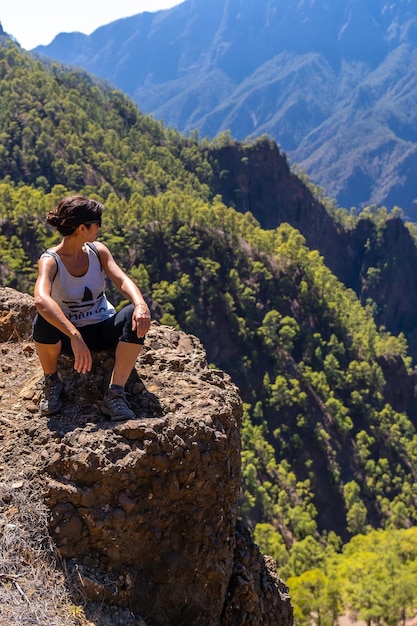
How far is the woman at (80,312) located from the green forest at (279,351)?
25.5m

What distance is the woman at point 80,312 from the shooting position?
5.58m

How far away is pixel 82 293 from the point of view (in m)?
6.03

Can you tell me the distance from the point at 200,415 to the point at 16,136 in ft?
253

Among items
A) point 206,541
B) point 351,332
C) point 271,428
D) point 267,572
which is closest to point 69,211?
point 206,541

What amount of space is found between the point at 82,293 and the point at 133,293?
56 cm

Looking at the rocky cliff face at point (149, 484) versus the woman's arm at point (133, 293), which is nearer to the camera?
the rocky cliff face at point (149, 484)

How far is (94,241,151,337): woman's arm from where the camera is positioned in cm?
567

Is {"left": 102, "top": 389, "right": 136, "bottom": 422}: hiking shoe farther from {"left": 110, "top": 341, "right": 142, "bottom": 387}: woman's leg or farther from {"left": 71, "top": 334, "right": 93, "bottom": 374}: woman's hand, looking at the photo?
{"left": 71, "top": 334, "right": 93, "bottom": 374}: woman's hand

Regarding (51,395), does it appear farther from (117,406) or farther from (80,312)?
(80,312)

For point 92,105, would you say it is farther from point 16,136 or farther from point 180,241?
point 180,241

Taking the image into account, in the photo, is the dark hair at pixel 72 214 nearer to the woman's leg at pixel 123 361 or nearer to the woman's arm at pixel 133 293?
the woman's arm at pixel 133 293

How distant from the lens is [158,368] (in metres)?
6.70

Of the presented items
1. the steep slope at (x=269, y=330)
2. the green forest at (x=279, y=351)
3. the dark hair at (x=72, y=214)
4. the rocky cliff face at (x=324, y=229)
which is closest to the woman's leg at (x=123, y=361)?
the dark hair at (x=72, y=214)

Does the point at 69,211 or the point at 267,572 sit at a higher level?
the point at 69,211
